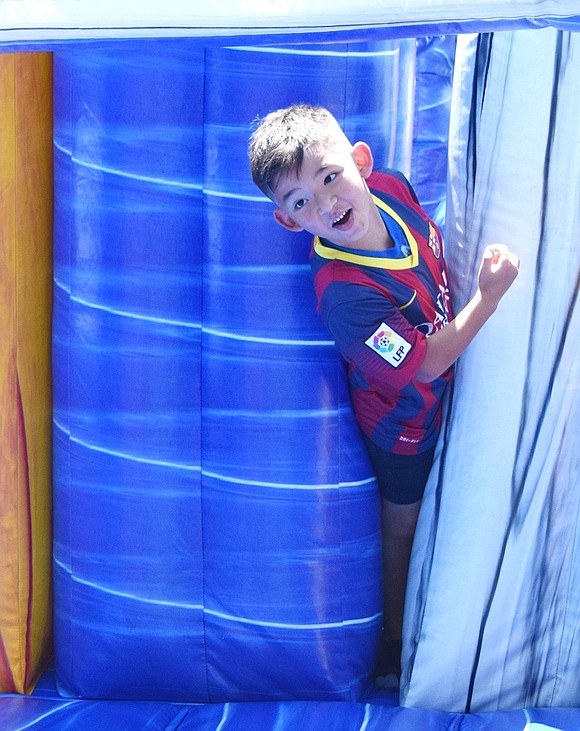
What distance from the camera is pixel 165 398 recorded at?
1.30 meters

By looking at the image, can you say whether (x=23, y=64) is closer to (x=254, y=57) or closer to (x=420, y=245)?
(x=254, y=57)

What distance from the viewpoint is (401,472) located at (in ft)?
4.41

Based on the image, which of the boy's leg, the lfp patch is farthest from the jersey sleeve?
the boy's leg

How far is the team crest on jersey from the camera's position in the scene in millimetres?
1329

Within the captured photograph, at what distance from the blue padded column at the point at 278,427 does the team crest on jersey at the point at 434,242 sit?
0.11 meters

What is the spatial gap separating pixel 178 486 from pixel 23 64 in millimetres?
623

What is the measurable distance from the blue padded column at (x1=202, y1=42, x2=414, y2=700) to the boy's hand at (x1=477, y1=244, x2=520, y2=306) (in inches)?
9.2

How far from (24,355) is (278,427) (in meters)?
0.39

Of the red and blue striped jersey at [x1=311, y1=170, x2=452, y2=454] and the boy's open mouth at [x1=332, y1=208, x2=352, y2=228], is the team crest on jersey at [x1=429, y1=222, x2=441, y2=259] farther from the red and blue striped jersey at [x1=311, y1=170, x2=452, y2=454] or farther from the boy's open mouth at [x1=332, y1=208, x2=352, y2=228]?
the boy's open mouth at [x1=332, y1=208, x2=352, y2=228]

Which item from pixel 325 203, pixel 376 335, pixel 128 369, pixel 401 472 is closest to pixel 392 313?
pixel 376 335

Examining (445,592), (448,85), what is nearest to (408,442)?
(445,592)

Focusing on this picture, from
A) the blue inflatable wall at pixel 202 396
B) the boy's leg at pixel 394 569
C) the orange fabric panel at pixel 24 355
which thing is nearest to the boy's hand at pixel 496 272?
the blue inflatable wall at pixel 202 396

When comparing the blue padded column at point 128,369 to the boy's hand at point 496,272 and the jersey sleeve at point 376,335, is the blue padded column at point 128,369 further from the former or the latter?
the boy's hand at point 496,272

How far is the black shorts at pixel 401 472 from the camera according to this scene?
1337mm
